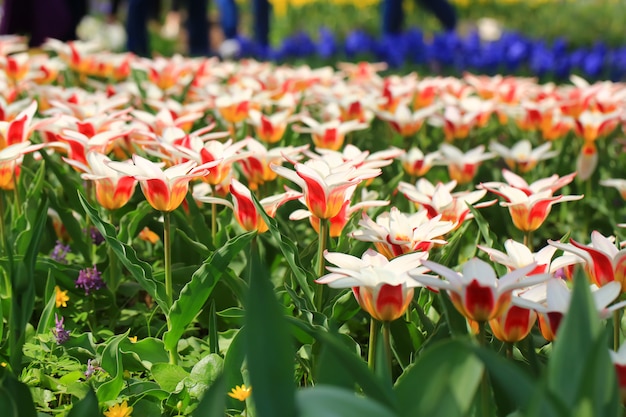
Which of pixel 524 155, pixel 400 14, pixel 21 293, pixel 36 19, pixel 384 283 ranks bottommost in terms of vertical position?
pixel 400 14

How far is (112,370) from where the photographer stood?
1.58 meters

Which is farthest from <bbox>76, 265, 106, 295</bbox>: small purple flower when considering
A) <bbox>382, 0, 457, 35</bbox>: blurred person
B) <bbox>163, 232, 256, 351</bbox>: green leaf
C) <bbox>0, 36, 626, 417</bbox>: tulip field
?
<bbox>382, 0, 457, 35</bbox>: blurred person

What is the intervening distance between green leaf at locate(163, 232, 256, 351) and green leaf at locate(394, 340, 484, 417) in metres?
0.65

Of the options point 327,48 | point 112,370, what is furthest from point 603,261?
point 327,48

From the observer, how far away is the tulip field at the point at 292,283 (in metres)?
0.97

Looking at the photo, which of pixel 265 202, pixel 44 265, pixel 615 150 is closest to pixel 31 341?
pixel 44 265

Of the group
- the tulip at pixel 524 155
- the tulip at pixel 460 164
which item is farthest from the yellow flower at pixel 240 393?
the tulip at pixel 524 155

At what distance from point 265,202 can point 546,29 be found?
1096 centimetres

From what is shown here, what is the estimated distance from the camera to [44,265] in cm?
192

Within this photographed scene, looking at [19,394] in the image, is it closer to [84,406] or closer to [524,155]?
[84,406]

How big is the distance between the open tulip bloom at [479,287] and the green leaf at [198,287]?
477 millimetres

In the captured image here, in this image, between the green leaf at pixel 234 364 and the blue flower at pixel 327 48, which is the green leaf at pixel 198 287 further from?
the blue flower at pixel 327 48

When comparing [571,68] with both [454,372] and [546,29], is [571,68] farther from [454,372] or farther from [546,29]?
[454,372]

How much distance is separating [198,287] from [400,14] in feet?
27.2
